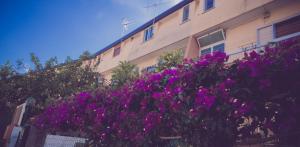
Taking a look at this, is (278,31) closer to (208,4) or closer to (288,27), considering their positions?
(288,27)

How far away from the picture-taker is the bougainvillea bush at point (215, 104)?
3.12 meters

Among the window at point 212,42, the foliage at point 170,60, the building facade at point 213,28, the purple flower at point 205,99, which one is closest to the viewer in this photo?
the purple flower at point 205,99

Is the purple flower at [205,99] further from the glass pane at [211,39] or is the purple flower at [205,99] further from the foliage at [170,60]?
the glass pane at [211,39]

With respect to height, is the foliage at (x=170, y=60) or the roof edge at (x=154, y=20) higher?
the roof edge at (x=154, y=20)

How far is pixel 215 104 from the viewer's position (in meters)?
3.41

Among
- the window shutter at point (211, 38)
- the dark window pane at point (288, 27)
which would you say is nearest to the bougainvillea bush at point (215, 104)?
the dark window pane at point (288, 27)

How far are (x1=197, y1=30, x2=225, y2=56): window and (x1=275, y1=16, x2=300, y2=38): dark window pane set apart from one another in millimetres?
3364

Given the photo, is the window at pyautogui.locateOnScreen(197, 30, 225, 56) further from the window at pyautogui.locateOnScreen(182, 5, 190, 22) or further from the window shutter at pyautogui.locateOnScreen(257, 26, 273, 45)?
the window shutter at pyautogui.locateOnScreen(257, 26, 273, 45)

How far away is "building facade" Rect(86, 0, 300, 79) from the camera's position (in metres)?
9.53

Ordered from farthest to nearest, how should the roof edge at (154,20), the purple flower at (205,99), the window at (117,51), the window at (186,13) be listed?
the window at (117,51)
the roof edge at (154,20)
the window at (186,13)
the purple flower at (205,99)

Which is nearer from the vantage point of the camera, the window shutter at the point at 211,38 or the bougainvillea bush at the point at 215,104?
the bougainvillea bush at the point at 215,104

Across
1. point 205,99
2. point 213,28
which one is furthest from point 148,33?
point 205,99

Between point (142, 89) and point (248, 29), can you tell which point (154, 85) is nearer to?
point (142, 89)

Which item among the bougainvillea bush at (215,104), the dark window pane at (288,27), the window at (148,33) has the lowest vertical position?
the bougainvillea bush at (215,104)
